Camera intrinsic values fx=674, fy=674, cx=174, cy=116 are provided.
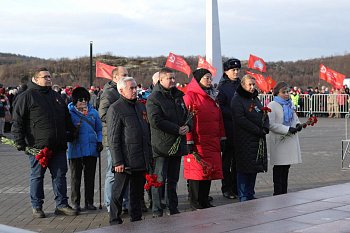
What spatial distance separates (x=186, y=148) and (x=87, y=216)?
1.66 m

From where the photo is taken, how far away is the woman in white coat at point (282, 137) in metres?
9.61

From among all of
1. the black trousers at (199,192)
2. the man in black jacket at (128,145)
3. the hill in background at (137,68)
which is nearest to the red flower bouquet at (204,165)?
the black trousers at (199,192)

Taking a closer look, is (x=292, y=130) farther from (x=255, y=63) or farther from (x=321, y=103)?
(x=321, y=103)

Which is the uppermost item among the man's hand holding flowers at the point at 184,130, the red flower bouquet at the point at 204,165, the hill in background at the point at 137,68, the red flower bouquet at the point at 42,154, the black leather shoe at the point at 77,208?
the hill in background at the point at 137,68

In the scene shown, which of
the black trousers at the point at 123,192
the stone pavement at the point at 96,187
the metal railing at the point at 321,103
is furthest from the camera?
the metal railing at the point at 321,103

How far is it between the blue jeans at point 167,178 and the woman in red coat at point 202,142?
39cm

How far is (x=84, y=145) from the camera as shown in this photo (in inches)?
365

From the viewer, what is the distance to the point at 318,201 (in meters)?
7.68

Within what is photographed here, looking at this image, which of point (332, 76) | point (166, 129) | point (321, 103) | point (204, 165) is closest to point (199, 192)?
point (204, 165)

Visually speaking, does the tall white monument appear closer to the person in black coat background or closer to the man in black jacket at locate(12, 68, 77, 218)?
the person in black coat background

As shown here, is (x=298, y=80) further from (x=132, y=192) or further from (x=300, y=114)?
(x=132, y=192)

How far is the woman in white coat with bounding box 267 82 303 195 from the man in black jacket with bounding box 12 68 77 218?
2920 millimetres

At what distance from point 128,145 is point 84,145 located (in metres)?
1.83

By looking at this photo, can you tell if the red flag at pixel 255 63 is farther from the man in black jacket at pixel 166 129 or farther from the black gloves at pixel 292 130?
the man in black jacket at pixel 166 129
